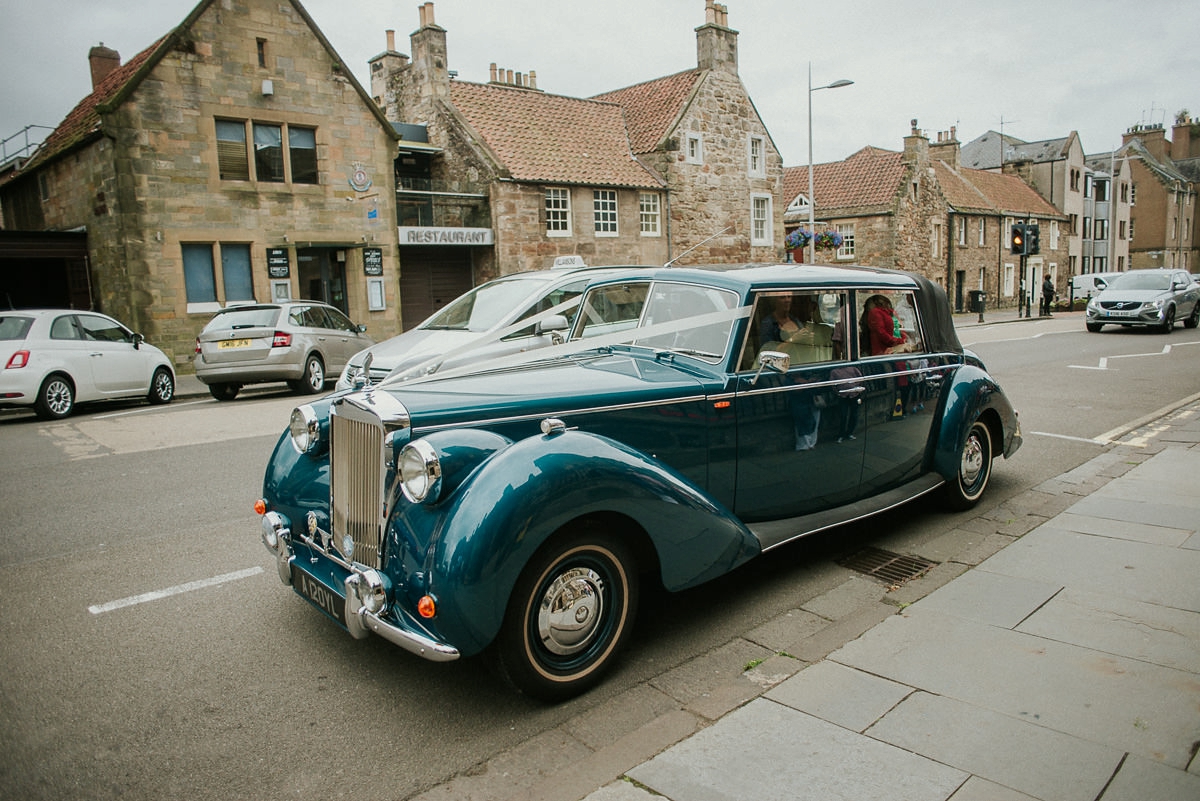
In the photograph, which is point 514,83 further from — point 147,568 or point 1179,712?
point 1179,712

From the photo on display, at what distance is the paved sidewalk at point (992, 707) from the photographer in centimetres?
268

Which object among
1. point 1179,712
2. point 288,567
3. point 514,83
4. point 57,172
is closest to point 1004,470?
point 1179,712

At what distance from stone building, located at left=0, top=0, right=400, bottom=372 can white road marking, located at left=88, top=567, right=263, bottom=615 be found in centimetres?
1569

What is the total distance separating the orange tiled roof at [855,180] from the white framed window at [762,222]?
753 centimetres

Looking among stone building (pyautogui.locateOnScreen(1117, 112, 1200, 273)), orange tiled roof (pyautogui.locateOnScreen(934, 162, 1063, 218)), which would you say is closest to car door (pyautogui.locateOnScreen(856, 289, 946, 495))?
orange tiled roof (pyautogui.locateOnScreen(934, 162, 1063, 218))

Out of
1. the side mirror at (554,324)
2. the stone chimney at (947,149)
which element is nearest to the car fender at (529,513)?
the side mirror at (554,324)

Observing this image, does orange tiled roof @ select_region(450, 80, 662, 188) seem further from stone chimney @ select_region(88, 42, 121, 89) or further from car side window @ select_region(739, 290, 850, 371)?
car side window @ select_region(739, 290, 850, 371)

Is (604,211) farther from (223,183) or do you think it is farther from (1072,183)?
(1072,183)

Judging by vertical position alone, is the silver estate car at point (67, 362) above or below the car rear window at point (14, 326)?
below

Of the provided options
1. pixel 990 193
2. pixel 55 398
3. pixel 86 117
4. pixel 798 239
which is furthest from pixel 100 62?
pixel 990 193

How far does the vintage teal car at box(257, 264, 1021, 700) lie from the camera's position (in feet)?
10.2

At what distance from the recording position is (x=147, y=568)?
4.94 meters

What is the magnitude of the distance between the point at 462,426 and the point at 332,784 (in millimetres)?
1409

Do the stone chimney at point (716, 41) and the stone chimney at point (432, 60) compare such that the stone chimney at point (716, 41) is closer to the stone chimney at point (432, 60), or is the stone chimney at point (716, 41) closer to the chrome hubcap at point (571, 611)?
the stone chimney at point (432, 60)
